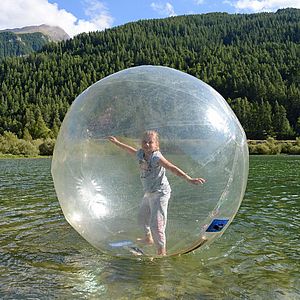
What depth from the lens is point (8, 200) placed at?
50.2ft

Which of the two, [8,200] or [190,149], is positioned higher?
[190,149]

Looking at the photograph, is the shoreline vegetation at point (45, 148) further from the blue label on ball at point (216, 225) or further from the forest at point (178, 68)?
the blue label on ball at point (216, 225)

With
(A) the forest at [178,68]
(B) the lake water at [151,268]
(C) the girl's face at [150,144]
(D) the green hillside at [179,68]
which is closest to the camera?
(B) the lake water at [151,268]

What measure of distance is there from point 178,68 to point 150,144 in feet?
500

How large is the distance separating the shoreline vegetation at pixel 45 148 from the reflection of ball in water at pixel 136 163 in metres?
62.0

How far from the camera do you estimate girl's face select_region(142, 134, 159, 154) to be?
20.3 feet

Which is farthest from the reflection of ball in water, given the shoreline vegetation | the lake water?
the shoreline vegetation

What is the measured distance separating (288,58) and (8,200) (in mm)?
146697

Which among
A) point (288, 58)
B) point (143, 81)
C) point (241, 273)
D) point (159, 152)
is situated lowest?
point (241, 273)

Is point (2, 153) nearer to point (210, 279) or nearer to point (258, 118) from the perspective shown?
point (258, 118)

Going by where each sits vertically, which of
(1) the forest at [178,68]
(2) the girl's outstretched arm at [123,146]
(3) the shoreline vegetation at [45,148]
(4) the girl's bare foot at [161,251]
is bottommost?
(3) the shoreline vegetation at [45,148]

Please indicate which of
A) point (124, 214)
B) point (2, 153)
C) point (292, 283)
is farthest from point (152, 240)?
point (2, 153)

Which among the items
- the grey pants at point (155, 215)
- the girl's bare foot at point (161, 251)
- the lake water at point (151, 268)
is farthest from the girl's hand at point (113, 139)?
the lake water at point (151, 268)

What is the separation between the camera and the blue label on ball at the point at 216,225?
6.57 meters
